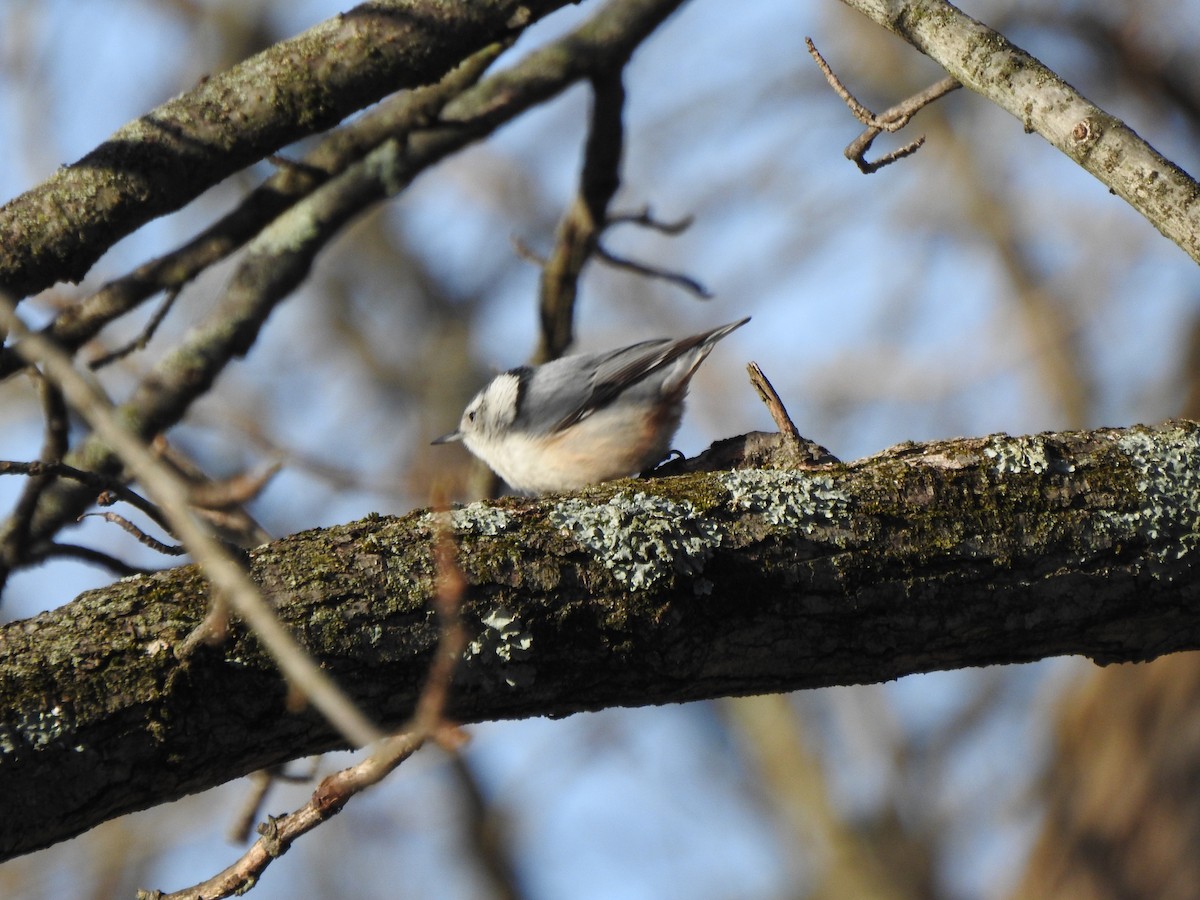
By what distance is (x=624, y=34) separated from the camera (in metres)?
3.37

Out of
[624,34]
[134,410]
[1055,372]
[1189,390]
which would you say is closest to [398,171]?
[624,34]

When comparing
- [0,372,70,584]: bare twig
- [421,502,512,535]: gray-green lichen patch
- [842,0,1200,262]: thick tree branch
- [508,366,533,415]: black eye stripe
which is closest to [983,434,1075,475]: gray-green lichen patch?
[842,0,1200,262]: thick tree branch

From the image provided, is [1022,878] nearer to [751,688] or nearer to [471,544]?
[751,688]

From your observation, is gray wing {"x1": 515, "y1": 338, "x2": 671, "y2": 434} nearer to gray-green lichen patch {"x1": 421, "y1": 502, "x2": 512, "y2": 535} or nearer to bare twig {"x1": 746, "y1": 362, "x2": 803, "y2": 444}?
bare twig {"x1": 746, "y1": 362, "x2": 803, "y2": 444}

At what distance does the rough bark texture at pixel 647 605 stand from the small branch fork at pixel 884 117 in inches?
22.6

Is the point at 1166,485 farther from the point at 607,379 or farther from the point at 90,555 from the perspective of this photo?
the point at 90,555

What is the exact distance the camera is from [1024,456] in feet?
6.63

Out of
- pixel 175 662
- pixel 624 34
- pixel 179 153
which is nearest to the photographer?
pixel 175 662

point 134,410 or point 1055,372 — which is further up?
point 134,410

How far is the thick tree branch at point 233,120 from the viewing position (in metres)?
2.41

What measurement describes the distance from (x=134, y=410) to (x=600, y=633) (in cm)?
189

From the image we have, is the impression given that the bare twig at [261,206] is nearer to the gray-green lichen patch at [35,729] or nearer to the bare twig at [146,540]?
the bare twig at [146,540]

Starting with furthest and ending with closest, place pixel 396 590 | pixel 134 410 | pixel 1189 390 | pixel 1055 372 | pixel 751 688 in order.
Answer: pixel 1055 372, pixel 1189 390, pixel 134 410, pixel 751 688, pixel 396 590

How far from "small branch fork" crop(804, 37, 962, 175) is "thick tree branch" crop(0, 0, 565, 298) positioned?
833 mm
